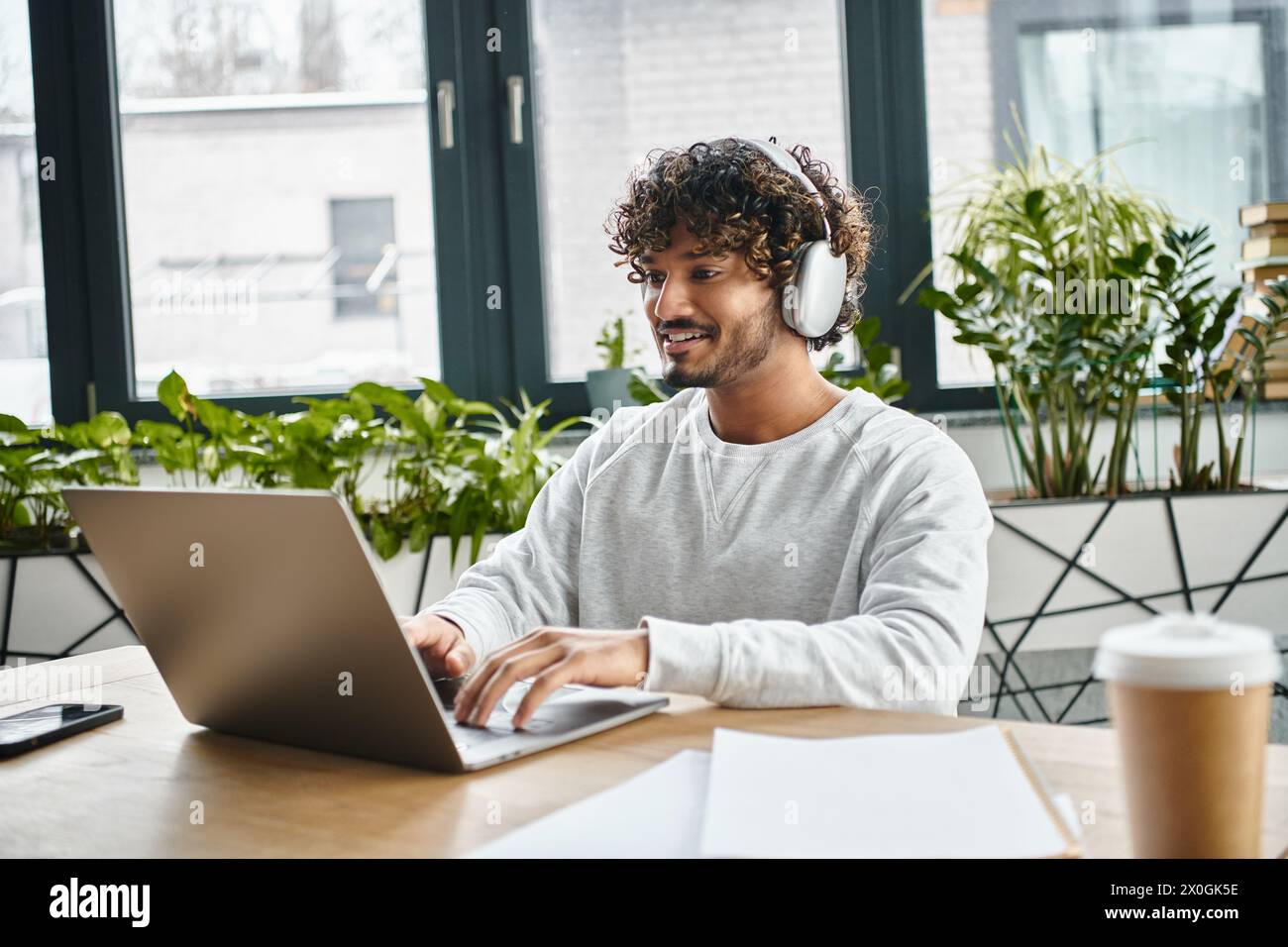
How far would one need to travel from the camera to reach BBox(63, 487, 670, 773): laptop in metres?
0.81

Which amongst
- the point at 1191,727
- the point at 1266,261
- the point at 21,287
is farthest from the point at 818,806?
the point at 21,287

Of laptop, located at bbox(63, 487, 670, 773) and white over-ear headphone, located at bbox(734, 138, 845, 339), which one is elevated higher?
white over-ear headphone, located at bbox(734, 138, 845, 339)

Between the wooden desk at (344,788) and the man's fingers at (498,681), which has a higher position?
the man's fingers at (498,681)

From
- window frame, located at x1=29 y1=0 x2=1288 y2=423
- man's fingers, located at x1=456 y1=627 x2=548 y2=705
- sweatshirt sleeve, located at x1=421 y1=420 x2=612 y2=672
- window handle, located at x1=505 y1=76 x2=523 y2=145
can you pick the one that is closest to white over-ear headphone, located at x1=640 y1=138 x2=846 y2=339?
sweatshirt sleeve, located at x1=421 y1=420 x2=612 y2=672

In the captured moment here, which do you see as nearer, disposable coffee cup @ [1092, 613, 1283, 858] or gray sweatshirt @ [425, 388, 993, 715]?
disposable coffee cup @ [1092, 613, 1283, 858]

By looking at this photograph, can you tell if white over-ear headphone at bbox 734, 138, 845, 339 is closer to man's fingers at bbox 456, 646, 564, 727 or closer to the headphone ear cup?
the headphone ear cup

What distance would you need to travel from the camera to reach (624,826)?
0.72 metres

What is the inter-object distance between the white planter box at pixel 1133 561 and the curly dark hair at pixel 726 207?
959 millimetres

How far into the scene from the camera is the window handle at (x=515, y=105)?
9.52 feet

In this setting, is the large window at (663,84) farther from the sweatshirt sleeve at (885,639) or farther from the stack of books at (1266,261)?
the sweatshirt sleeve at (885,639)

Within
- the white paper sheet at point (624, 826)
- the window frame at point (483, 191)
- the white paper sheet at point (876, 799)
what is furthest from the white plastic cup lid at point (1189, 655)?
the window frame at point (483, 191)

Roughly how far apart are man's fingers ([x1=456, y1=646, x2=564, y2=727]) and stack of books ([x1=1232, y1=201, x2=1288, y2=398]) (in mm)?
2101

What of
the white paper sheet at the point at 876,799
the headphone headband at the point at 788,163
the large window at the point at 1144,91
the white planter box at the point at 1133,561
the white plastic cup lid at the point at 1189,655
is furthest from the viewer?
the large window at the point at 1144,91
